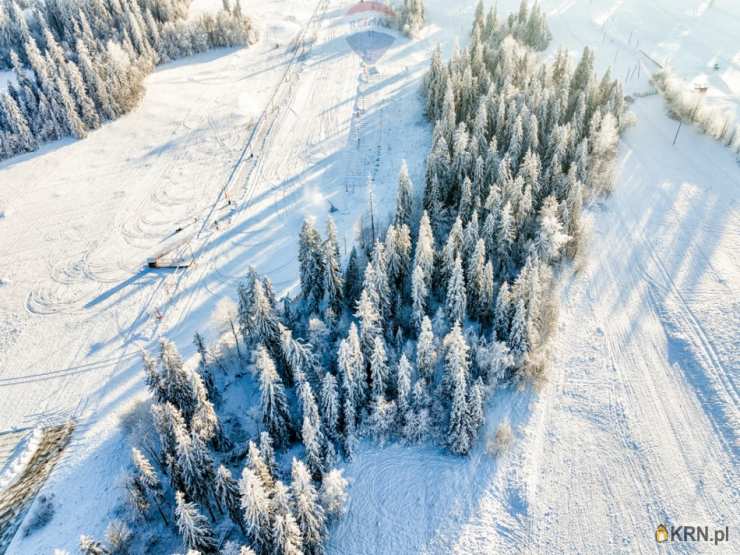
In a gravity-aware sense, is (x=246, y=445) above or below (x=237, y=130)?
below

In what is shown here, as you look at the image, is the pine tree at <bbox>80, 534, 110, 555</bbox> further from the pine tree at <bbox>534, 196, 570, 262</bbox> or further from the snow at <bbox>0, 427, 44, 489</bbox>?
the pine tree at <bbox>534, 196, 570, 262</bbox>

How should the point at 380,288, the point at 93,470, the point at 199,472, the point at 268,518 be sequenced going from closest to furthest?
the point at 268,518 < the point at 199,472 < the point at 93,470 < the point at 380,288

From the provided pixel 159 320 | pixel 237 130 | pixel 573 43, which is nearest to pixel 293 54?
pixel 237 130

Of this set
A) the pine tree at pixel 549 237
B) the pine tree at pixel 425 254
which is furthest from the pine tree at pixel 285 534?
the pine tree at pixel 549 237

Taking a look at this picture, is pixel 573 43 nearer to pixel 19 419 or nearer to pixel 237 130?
pixel 237 130

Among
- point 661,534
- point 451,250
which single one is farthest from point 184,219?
point 661,534

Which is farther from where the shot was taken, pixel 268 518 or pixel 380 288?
pixel 380 288
